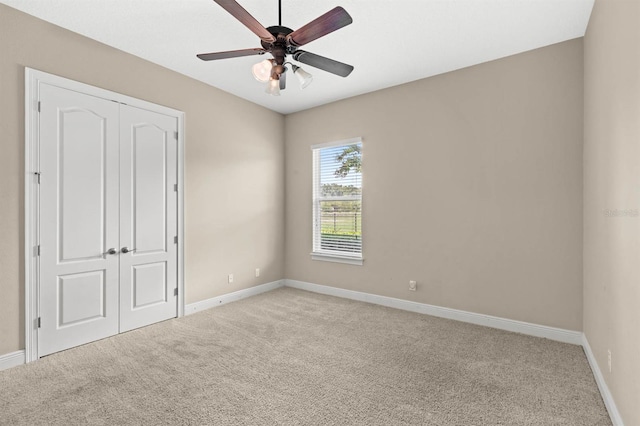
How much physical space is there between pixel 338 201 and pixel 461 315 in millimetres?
2292

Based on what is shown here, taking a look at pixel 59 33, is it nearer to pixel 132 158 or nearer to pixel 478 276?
pixel 132 158

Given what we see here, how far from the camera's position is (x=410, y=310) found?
409cm

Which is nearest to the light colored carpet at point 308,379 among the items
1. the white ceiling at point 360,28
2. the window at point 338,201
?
the window at point 338,201

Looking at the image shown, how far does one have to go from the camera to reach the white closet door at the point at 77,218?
2820 mm

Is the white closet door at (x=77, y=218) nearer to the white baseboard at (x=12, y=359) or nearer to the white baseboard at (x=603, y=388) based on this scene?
the white baseboard at (x=12, y=359)

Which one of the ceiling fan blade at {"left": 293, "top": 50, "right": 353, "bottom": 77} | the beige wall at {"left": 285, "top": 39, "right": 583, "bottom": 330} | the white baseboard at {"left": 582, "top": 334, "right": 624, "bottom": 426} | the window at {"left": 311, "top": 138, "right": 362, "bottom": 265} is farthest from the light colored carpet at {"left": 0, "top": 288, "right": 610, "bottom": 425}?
the ceiling fan blade at {"left": 293, "top": 50, "right": 353, "bottom": 77}

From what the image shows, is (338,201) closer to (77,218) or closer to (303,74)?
(303,74)

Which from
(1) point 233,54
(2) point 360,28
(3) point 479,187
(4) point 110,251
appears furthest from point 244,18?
(3) point 479,187

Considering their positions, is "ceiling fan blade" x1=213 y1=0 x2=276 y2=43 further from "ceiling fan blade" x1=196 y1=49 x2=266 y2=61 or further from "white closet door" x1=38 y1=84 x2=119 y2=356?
"white closet door" x1=38 y1=84 x2=119 y2=356

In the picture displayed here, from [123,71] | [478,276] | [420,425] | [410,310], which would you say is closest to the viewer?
[420,425]

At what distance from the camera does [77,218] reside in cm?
300

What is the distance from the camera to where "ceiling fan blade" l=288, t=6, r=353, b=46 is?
71.1 inches

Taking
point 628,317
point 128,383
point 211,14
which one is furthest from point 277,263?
point 628,317

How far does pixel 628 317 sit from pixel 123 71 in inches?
181
